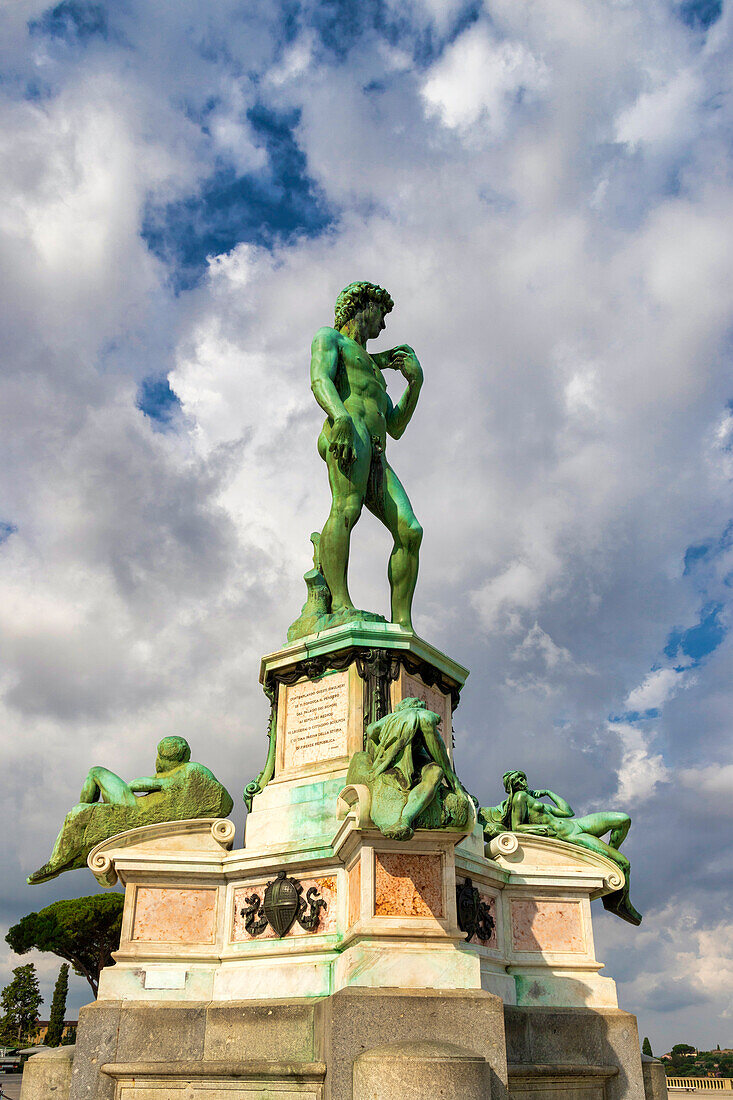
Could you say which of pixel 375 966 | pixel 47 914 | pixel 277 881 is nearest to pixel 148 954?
pixel 277 881

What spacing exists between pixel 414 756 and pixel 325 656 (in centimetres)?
314

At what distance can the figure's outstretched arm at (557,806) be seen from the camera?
11.8 metres

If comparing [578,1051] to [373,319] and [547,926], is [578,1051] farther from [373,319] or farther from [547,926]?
[373,319]

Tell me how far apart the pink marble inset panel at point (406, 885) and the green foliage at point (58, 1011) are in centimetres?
4866

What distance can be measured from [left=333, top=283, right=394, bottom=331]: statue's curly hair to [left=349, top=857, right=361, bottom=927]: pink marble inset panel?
874 centimetres

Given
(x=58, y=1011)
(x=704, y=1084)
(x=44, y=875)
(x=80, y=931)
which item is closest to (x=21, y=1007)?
(x=58, y=1011)

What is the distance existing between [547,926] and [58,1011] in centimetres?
5246

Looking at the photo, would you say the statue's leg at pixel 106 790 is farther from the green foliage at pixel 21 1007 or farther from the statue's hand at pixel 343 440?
the green foliage at pixel 21 1007

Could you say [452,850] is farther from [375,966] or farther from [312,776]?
[312,776]

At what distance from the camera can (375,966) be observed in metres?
7.40

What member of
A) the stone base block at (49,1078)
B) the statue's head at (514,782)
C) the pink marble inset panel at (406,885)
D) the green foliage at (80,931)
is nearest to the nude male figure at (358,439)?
the statue's head at (514,782)

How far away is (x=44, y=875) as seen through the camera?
1063 cm

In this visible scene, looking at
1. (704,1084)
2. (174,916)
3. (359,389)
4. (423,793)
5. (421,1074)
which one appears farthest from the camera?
(704,1084)

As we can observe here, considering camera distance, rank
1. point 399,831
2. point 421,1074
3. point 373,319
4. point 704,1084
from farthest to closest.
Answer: point 704,1084 < point 373,319 < point 399,831 < point 421,1074
